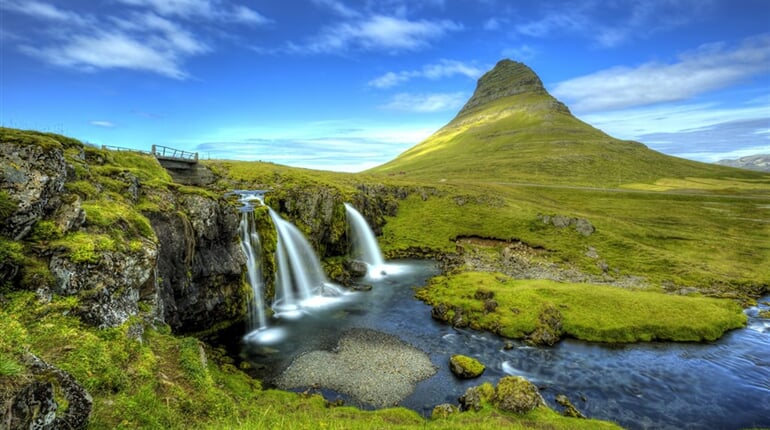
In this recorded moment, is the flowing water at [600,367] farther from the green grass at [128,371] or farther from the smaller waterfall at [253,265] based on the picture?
the green grass at [128,371]

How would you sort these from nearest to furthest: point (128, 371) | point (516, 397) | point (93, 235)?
point (128, 371)
point (93, 235)
point (516, 397)

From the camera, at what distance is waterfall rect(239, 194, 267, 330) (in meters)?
37.8

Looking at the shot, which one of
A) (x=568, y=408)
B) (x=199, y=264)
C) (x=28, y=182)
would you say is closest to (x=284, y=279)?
(x=199, y=264)

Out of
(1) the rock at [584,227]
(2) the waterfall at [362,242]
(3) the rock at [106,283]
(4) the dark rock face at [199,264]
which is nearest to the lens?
(3) the rock at [106,283]

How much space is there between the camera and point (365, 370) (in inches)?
1121

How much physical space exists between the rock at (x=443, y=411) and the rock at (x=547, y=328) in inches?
608

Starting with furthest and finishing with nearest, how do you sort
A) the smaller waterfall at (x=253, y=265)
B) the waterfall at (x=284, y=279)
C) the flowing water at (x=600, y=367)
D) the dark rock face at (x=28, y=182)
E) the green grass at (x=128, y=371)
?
the smaller waterfall at (x=253, y=265) → the waterfall at (x=284, y=279) → the flowing water at (x=600, y=367) → the dark rock face at (x=28, y=182) → the green grass at (x=128, y=371)

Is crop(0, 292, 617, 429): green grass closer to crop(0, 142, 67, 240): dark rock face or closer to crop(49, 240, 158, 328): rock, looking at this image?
crop(49, 240, 158, 328): rock

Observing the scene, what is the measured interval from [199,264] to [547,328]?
3506cm

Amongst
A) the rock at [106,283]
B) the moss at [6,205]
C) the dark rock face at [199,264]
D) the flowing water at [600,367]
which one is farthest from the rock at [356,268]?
the moss at [6,205]

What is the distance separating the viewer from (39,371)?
9.00m

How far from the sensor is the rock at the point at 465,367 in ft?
92.4

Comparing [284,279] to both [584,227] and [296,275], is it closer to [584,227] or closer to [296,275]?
[296,275]

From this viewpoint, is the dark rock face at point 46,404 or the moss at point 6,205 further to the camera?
the moss at point 6,205
